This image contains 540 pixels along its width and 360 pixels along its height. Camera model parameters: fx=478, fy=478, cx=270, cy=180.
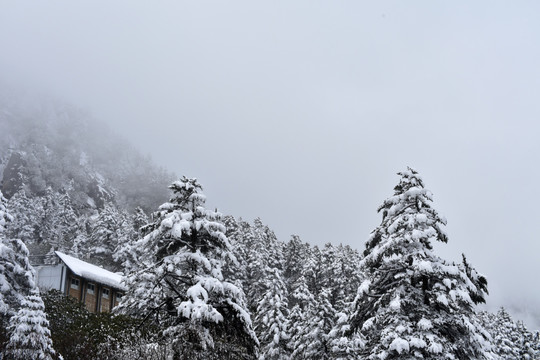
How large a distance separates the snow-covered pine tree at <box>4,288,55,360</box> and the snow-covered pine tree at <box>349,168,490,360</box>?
10581 mm

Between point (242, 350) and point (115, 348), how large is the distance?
4.82m

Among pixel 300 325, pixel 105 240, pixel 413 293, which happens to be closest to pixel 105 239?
pixel 105 240

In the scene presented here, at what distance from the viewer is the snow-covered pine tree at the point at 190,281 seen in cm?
1717

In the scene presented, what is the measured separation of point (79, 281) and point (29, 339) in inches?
1427

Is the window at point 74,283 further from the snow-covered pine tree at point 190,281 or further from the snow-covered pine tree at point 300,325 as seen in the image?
the snow-covered pine tree at point 190,281

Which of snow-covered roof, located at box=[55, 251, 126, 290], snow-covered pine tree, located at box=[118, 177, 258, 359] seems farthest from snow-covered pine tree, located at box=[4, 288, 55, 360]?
snow-covered roof, located at box=[55, 251, 126, 290]

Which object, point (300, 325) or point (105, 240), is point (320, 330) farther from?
point (105, 240)

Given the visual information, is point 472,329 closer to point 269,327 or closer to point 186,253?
point 186,253

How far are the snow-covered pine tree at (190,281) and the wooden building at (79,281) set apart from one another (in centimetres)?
2772

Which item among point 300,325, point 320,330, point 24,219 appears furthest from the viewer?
point 24,219

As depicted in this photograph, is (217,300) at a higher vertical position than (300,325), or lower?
lower

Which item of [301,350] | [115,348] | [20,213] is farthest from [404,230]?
[20,213]

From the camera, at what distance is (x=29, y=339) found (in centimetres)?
1496

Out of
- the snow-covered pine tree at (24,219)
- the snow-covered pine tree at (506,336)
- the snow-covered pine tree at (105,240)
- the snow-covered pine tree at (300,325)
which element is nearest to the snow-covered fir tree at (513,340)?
the snow-covered pine tree at (506,336)
